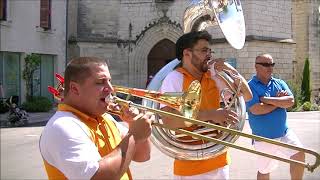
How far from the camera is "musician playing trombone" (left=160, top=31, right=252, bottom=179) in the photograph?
11.4 ft

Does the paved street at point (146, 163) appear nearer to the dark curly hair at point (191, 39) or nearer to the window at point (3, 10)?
the dark curly hair at point (191, 39)

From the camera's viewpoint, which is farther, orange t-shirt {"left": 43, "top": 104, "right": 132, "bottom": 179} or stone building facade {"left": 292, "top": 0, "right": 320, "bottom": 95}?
stone building facade {"left": 292, "top": 0, "right": 320, "bottom": 95}

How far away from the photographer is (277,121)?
5090 mm

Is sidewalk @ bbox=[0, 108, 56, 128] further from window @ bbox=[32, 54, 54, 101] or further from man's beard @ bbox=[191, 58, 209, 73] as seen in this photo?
man's beard @ bbox=[191, 58, 209, 73]

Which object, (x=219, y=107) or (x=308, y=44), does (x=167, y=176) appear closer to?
(x=219, y=107)

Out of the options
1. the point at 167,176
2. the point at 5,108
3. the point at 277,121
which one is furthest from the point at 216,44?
the point at 277,121

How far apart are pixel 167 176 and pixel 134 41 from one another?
17583 mm

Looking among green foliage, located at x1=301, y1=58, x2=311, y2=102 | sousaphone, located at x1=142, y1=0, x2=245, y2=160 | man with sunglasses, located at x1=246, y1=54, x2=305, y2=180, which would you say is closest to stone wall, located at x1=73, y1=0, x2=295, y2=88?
green foliage, located at x1=301, y1=58, x2=311, y2=102

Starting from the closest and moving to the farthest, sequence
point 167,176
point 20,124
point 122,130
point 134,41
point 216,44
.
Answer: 1. point 122,130
2. point 167,176
3. point 20,124
4. point 216,44
5. point 134,41

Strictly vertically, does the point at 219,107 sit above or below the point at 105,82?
below

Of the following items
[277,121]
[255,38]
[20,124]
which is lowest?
[20,124]

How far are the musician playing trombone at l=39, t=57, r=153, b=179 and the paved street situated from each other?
4151mm

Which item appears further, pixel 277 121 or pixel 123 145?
pixel 277 121

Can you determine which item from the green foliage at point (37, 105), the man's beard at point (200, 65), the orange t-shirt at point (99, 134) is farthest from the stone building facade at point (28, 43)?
the orange t-shirt at point (99, 134)
